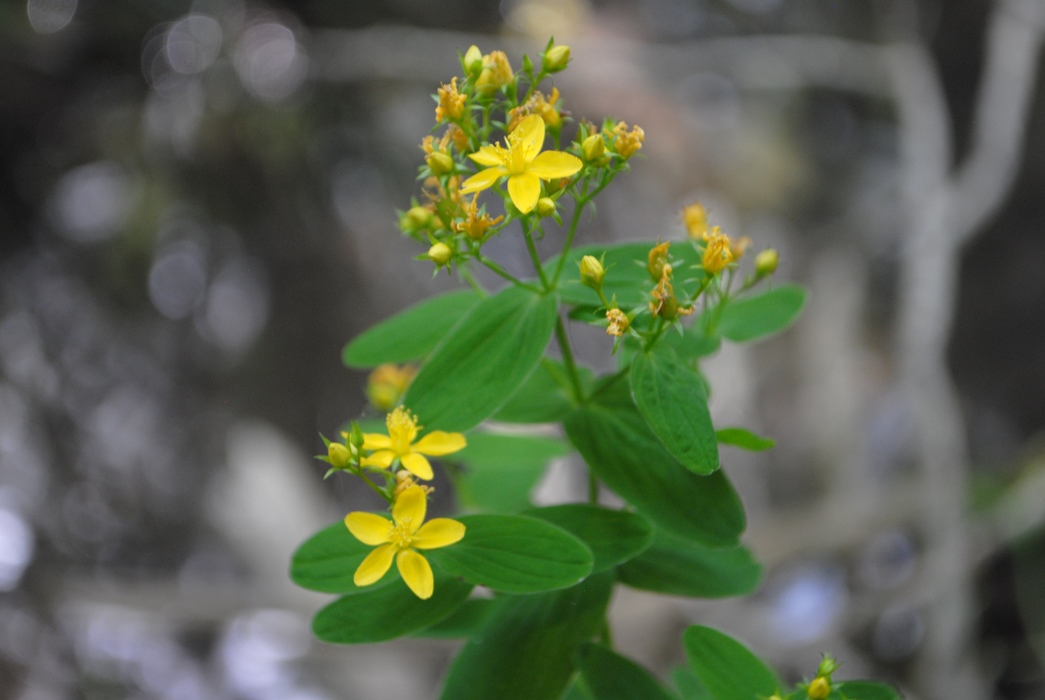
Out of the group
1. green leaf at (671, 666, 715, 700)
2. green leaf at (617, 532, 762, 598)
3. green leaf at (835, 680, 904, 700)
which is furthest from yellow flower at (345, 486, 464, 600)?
green leaf at (671, 666, 715, 700)

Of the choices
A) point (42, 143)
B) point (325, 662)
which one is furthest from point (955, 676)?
point (42, 143)

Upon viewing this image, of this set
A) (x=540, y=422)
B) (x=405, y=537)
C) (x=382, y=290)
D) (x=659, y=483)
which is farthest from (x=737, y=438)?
(x=382, y=290)

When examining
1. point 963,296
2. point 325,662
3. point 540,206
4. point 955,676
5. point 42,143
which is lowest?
point 955,676

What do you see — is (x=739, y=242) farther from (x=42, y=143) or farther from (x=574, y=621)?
(x=42, y=143)

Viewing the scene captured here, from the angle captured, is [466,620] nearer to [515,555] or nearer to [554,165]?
[515,555]

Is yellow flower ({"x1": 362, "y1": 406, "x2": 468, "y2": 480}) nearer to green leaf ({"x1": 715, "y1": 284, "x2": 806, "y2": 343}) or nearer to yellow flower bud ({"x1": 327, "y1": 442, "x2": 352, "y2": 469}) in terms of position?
yellow flower bud ({"x1": 327, "y1": 442, "x2": 352, "y2": 469})

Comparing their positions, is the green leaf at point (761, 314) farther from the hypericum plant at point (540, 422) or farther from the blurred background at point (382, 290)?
the blurred background at point (382, 290)

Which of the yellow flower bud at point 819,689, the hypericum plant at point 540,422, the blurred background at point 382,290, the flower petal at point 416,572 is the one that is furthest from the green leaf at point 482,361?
the blurred background at point 382,290

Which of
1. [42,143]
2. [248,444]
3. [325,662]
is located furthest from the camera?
[42,143]
